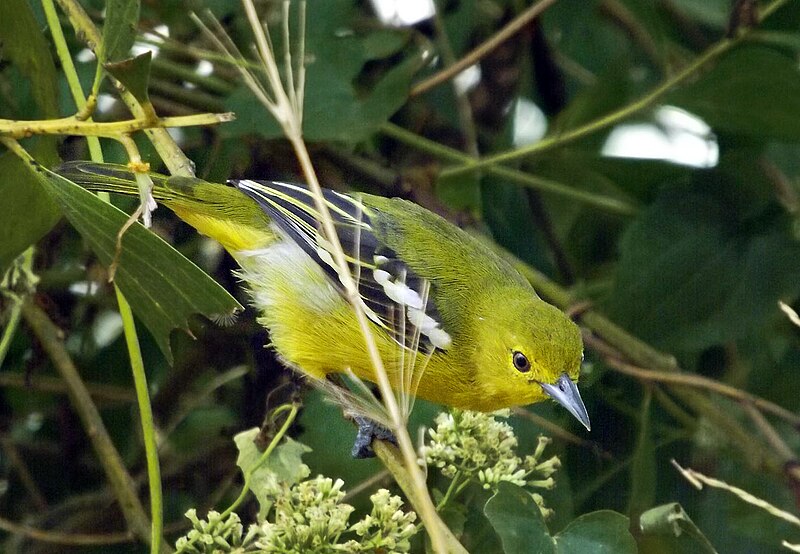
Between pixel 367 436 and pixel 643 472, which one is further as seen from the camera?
pixel 643 472

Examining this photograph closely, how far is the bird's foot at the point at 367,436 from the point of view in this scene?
2545mm

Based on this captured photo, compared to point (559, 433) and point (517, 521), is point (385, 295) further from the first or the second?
point (517, 521)

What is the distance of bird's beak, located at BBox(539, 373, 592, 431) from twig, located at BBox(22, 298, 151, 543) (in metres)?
1.08

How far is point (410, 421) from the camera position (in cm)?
277

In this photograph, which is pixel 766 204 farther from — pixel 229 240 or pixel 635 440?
pixel 229 240

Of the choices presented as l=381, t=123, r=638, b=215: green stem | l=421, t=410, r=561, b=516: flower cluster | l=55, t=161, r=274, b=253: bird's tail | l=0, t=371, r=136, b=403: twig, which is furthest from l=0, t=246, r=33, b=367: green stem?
l=381, t=123, r=638, b=215: green stem

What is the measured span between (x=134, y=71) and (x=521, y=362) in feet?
4.49

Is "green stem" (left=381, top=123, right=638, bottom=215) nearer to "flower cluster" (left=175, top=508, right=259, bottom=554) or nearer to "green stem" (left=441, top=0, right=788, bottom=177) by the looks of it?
"green stem" (left=441, top=0, right=788, bottom=177)

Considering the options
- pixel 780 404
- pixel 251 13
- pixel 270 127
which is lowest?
pixel 780 404

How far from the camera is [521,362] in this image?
2791mm

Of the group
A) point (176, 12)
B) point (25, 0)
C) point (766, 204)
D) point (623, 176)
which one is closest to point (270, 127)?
point (176, 12)

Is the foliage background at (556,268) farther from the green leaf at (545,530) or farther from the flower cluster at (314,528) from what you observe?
the flower cluster at (314,528)

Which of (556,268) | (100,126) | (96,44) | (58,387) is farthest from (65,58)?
(556,268)

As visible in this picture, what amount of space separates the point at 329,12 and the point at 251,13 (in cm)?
171
